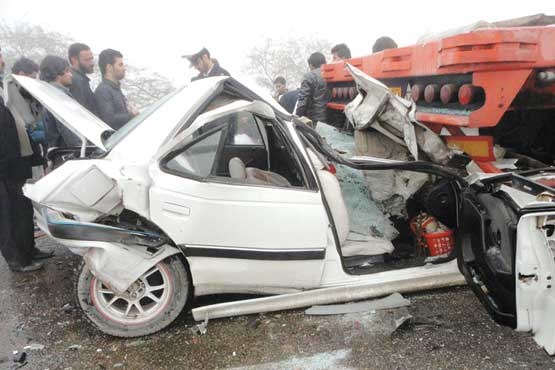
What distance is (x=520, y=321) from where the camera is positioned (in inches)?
70.6

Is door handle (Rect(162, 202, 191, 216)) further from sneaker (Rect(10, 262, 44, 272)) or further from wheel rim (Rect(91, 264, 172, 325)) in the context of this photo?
sneaker (Rect(10, 262, 44, 272))

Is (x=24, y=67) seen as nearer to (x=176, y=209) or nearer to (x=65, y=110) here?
(x=65, y=110)

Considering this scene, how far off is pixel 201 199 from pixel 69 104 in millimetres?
1045

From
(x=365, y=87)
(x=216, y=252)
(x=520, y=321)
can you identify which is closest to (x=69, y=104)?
(x=216, y=252)

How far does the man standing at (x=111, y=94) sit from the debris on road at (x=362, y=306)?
2.81 metres

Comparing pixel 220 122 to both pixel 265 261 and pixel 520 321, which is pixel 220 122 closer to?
pixel 265 261

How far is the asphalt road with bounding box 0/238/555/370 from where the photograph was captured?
2.06 m

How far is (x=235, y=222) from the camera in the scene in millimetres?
2203

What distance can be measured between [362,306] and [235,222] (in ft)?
3.20

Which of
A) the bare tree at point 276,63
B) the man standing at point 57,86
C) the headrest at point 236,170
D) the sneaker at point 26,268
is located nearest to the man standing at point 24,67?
the man standing at point 57,86

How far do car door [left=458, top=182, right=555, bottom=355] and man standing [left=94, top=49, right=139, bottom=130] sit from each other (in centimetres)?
→ 342

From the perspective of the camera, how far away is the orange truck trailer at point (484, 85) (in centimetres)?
207

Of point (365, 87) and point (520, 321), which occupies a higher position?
point (365, 87)

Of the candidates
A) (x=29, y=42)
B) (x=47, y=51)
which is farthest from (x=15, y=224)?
(x=29, y=42)
